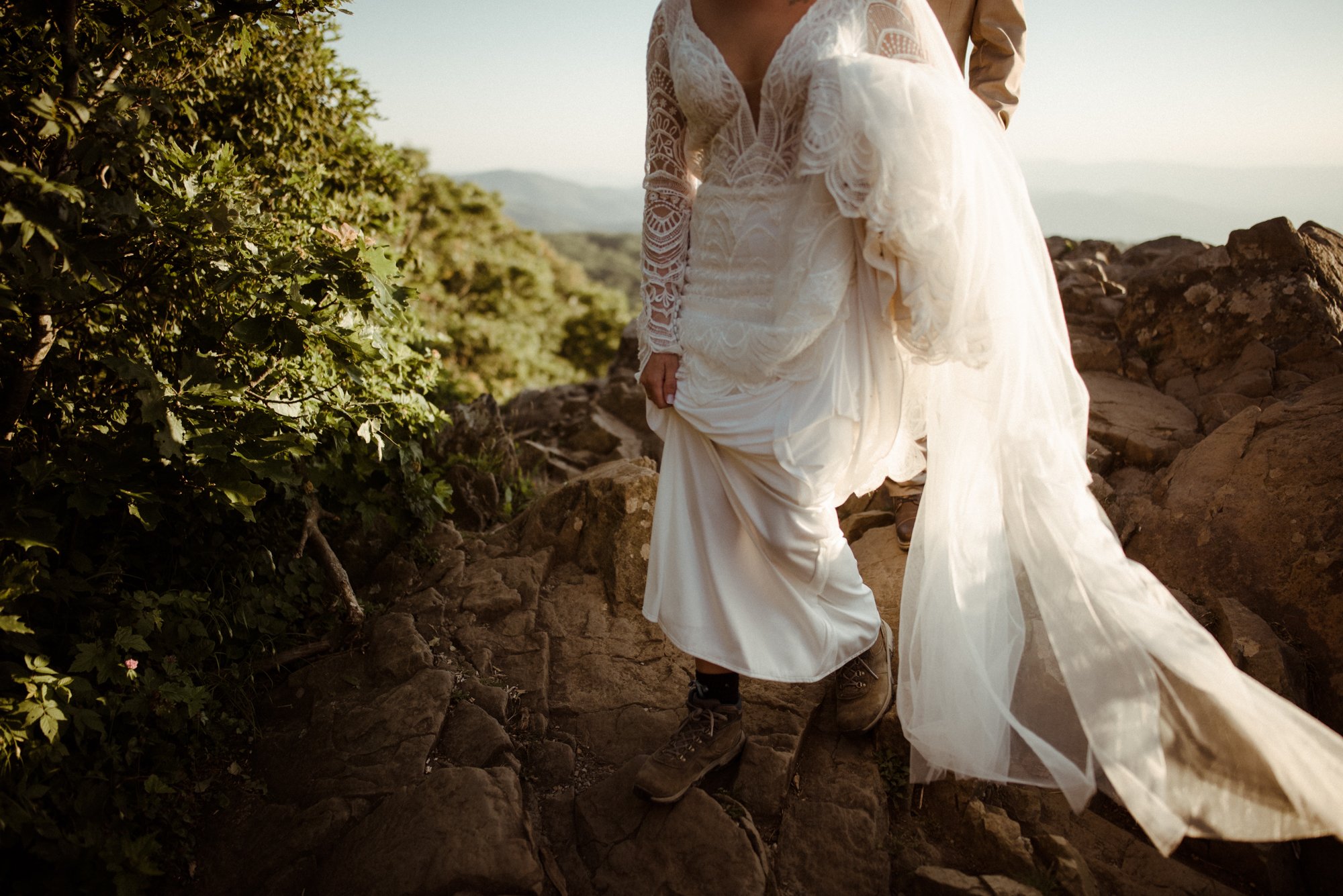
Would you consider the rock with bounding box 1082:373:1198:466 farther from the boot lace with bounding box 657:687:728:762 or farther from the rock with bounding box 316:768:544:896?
the rock with bounding box 316:768:544:896

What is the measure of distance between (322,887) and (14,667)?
3.34 feet

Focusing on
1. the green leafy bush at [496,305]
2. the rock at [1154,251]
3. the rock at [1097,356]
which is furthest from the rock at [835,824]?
the green leafy bush at [496,305]

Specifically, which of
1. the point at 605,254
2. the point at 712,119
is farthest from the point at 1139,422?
the point at 605,254

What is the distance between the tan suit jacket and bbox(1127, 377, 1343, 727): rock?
1.63 meters

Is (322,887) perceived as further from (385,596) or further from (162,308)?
(162,308)

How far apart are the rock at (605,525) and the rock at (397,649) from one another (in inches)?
28.0

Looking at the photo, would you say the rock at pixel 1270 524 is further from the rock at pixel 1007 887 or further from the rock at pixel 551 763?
the rock at pixel 551 763

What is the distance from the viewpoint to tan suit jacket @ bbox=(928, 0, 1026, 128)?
125 inches

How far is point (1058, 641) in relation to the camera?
2.04 meters

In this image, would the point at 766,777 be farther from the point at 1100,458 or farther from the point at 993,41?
the point at 993,41

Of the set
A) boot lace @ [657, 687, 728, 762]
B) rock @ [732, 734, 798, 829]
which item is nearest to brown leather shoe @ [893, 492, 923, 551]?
rock @ [732, 734, 798, 829]

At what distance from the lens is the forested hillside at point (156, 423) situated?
2047 mm

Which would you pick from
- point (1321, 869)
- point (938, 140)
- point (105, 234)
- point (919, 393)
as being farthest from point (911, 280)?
point (105, 234)

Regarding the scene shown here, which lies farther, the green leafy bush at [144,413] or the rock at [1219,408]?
the rock at [1219,408]
